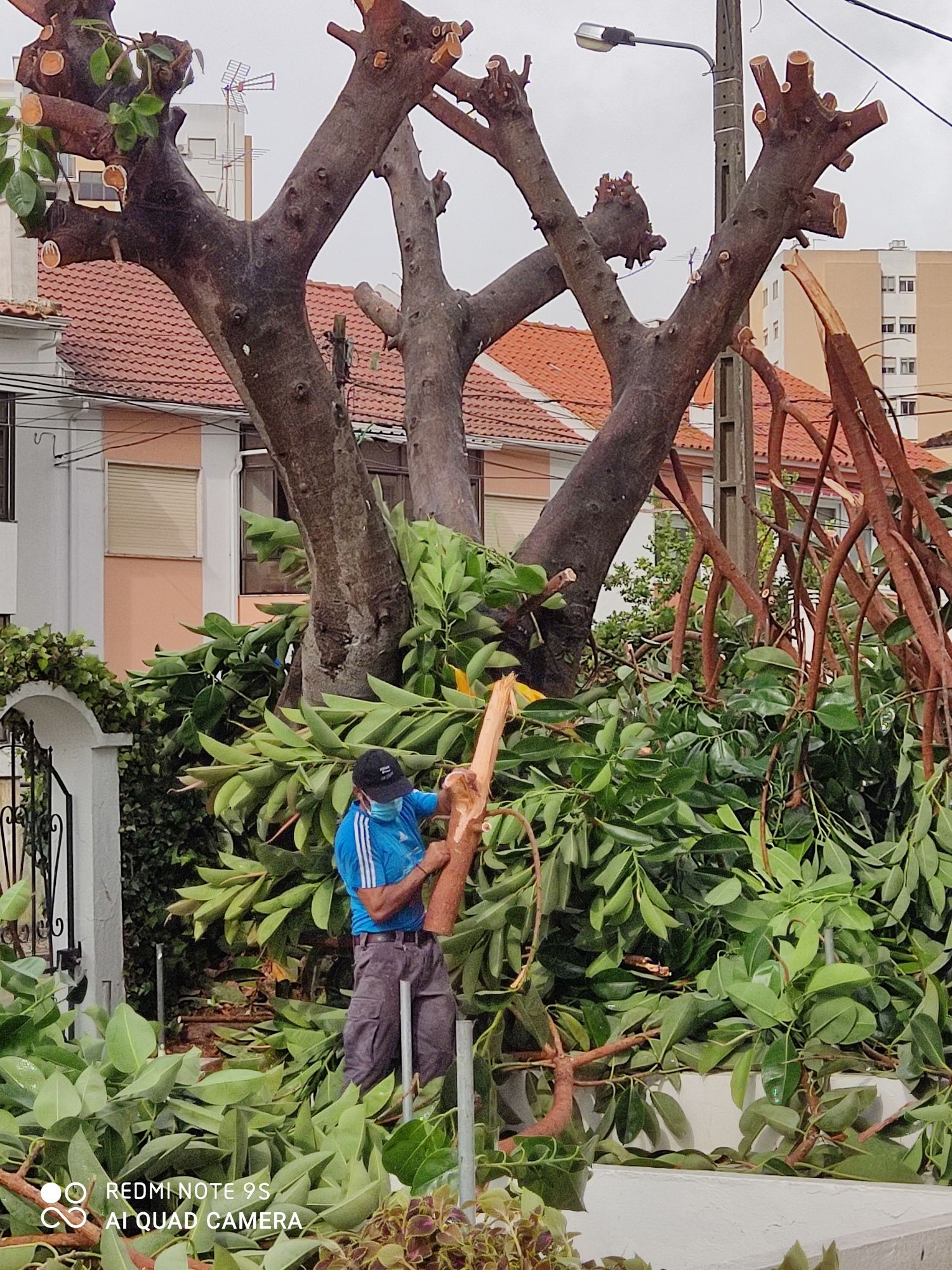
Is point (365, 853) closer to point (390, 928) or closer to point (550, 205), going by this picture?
point (390, 928)

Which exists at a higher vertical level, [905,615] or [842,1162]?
[905,615]

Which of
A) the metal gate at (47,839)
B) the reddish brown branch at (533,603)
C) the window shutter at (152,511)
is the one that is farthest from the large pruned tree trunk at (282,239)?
the window shutter at (152,511)

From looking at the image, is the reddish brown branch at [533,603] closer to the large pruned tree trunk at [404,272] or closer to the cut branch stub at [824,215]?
the large pruned tree trunk at [404,272]

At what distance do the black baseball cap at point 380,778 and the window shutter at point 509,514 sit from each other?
14525 millimetres

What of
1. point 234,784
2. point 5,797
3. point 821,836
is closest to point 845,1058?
point 821,836

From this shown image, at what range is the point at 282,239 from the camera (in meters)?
4.35

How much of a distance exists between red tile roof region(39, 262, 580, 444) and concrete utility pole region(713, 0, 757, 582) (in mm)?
6349

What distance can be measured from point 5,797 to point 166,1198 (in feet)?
43.2

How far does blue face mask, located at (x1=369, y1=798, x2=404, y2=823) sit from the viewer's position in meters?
4.07

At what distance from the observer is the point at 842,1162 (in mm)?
3557

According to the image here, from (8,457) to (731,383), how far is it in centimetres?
901

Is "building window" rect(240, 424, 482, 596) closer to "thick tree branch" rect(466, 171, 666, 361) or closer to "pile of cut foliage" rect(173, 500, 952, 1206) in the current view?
"thick tree branch" rect(466, 171, 666, 361)

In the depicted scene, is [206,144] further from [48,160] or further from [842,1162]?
[842,1162]

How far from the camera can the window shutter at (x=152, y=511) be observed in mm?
16219
